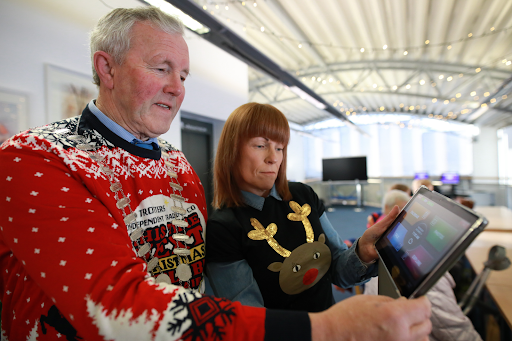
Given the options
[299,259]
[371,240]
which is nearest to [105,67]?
[299,259]

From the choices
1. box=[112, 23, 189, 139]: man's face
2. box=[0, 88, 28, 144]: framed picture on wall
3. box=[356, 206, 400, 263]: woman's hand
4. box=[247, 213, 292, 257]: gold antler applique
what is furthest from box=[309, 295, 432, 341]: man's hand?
box=[0, 88, 28, 144]: framed picture on wall

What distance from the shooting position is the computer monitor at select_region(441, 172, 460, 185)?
11597 millimetres

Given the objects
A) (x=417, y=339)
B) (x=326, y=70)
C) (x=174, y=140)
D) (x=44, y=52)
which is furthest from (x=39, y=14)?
(x=326, y=70)

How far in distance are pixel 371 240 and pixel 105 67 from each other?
1.05 metres

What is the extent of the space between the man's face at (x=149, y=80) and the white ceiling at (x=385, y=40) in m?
3.63

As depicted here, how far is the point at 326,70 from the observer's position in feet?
25.4

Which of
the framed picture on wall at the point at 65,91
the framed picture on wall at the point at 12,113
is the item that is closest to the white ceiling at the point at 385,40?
the framed picture on wall at the point at 65,91

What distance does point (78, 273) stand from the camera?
535mm

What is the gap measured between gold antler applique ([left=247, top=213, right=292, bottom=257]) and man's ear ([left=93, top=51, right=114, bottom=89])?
0.69 metres

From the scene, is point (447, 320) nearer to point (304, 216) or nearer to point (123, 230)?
point (304, 216)

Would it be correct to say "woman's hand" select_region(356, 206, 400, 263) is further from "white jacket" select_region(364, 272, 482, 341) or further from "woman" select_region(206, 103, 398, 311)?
"white jacket" select_region(364, 272, 482, 341)

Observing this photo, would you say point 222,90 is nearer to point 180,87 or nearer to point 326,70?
point 180,87

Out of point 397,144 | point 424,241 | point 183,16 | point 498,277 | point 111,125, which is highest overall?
point 183,16

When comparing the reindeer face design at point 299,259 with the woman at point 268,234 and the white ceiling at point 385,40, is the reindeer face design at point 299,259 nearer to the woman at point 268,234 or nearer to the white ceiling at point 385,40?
the woman at point 268,234
